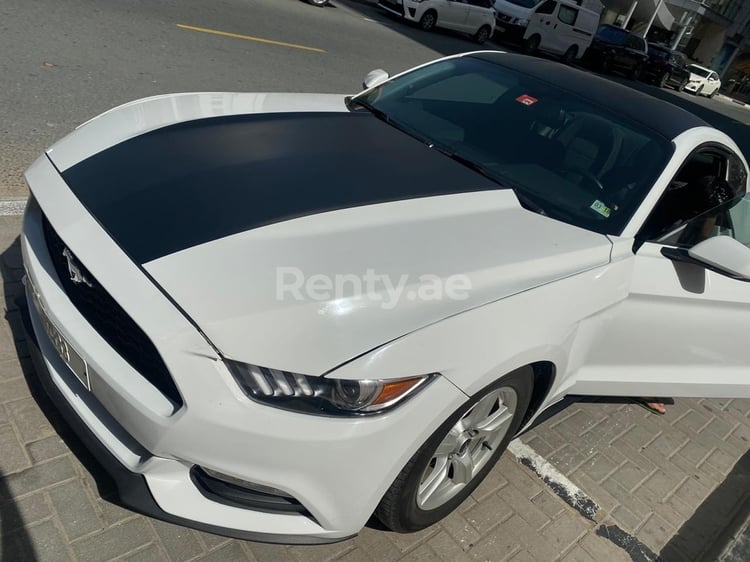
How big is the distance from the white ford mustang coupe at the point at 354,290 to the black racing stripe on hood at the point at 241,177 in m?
0.01

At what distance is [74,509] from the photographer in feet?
6.54

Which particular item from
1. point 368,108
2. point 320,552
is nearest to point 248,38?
point 368,108

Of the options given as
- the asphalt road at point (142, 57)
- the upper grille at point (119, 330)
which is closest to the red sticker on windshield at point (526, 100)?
the upper grille at point (119, 330)

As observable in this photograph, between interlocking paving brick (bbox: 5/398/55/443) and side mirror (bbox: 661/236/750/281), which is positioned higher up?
side mirror (bbox: 661/236/750/281)

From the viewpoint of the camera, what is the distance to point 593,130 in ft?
9.27

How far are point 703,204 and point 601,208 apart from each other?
0.99m

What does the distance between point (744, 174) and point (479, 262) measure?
223cm

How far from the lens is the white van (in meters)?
19.8

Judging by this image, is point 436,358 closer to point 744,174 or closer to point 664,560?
point 664,560

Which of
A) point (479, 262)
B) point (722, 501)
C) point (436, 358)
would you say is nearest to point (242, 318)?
point (436, 358)

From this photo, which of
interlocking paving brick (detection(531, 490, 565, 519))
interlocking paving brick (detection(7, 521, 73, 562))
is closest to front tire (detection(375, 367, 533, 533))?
interlocking paving brick (detection(531, 490, 565, 519))

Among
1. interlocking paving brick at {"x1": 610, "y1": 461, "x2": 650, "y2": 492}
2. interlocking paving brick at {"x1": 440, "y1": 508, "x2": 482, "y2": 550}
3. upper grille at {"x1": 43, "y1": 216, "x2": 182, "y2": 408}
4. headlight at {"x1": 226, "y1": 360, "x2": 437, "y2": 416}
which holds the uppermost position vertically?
headlight at {"x1": 226, "y1": 360, "x2": 437, "y2": 416}

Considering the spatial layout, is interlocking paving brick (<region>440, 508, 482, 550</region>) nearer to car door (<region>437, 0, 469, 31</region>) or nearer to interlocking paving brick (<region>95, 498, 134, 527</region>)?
interlocking paving brick (<region>95, 498, 134, 527</region>)

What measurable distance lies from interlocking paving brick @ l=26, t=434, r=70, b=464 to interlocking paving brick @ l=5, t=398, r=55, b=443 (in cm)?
Result: 2
